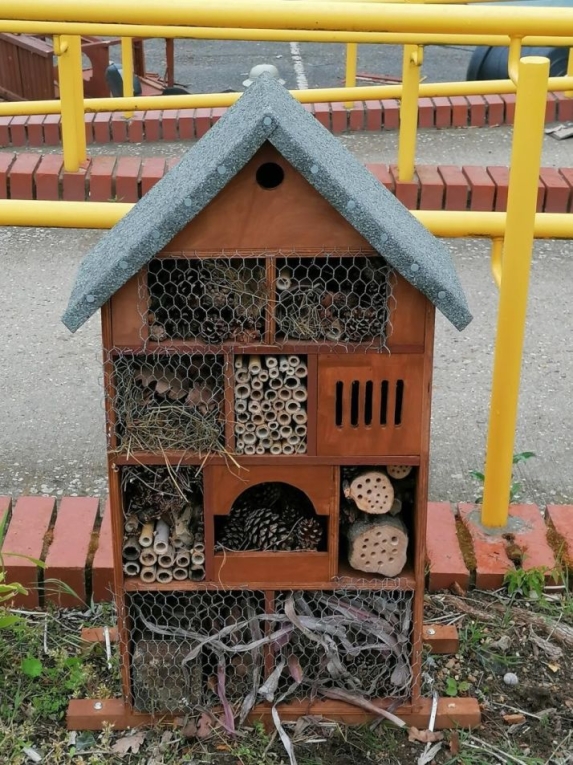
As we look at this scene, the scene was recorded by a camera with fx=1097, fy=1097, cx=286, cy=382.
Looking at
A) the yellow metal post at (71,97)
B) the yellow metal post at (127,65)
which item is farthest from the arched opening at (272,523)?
the yellow metal post at (127,65)

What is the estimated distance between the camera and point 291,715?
2598mm

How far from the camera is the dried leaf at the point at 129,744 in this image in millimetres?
2545

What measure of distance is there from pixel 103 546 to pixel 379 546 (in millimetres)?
897

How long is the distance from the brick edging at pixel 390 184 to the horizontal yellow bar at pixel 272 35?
2.06 feet

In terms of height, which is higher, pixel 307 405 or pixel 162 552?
pixel 307 405

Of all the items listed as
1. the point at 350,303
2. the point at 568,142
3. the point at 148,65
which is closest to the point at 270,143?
the point at 350,303

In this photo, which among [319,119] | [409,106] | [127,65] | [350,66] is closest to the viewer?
[409,106]

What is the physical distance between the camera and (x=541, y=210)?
16.8 ft

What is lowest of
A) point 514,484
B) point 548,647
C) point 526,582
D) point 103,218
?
point 548,647

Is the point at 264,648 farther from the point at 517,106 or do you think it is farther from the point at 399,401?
the point at 517,106

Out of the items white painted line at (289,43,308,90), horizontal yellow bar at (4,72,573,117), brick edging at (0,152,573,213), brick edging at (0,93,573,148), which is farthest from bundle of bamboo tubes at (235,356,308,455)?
white painted line at (289,43,308,90)

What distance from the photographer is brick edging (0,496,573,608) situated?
9.67ft

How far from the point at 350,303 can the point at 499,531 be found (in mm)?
1117

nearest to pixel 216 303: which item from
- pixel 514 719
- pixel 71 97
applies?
pixel 514 719
